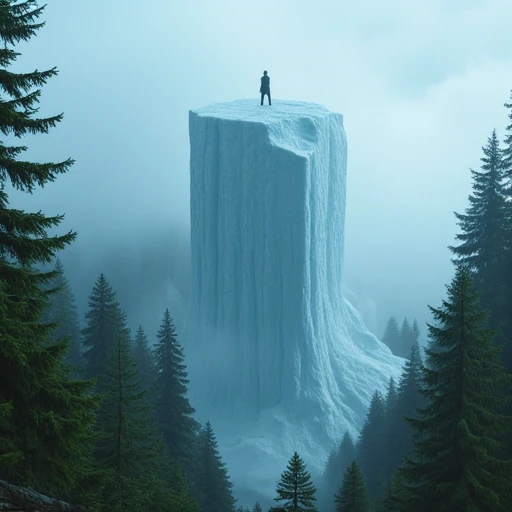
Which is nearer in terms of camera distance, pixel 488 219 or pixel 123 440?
pixel 123 440

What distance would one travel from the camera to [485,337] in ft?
39.1

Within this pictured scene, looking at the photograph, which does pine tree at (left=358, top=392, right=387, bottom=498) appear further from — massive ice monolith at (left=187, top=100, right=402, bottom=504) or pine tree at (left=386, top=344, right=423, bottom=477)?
massive ice monolith at (left=187, top=100, right=402, bottom=504)

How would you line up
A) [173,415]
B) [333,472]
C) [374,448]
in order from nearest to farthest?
[173,415], [374,448], [333,472]

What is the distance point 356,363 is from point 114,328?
43.6 ft

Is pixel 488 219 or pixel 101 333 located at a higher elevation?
pixel 488 219

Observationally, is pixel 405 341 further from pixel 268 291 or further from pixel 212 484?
pixel 212 484

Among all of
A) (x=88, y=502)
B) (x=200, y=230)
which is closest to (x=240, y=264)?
(x=200, y=230)

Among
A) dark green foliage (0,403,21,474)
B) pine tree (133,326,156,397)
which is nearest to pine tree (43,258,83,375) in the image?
pine tree (133,326,156,397)

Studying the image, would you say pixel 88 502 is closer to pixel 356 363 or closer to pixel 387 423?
pixel 387 423

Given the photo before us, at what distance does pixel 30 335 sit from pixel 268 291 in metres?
20.6

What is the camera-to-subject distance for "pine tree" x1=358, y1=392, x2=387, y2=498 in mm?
24000

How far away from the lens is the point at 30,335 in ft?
26.9

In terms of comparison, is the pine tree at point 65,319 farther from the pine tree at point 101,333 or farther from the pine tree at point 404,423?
the pine tree at point 404,423

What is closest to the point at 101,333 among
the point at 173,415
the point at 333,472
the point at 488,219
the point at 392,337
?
the point at 173,415
